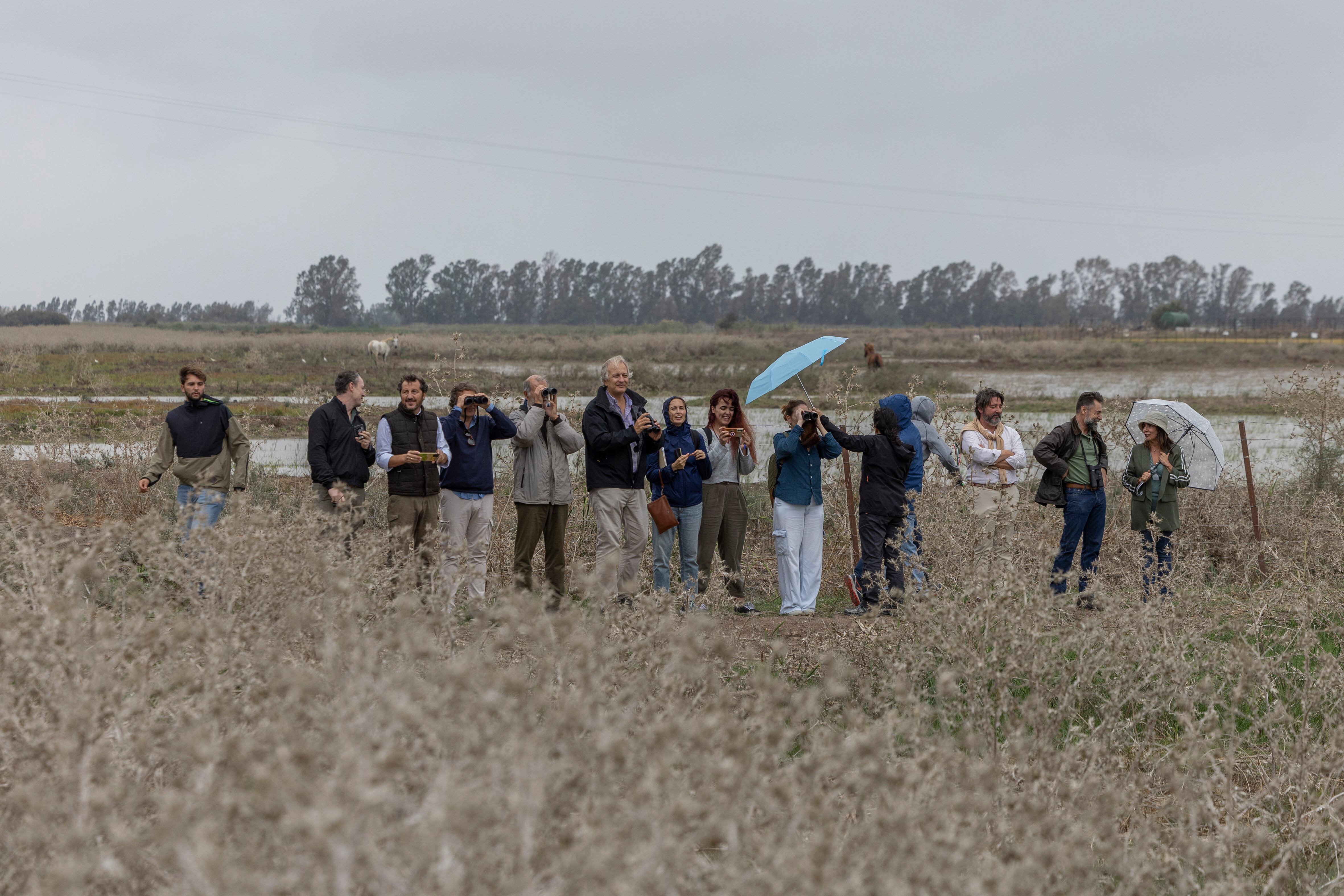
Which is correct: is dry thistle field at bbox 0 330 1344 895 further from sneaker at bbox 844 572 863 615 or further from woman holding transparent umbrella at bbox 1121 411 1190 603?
woman holding transparent umbrella at bbox 1121 411 1190 603

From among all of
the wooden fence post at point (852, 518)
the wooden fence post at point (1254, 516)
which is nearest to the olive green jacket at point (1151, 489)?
the wooden fence post at point (1254, 516)

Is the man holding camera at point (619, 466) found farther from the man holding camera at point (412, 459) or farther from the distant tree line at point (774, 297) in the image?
the distant tree line at point (774, 297)

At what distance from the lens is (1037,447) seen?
7.84 meters

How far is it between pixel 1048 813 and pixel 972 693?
3.44ft

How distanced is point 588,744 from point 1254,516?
8.41 meters

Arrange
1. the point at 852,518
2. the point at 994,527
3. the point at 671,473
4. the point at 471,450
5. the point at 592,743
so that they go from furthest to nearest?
the point at 852,518 < the point at 671,473 < the point at 471,450 < the point at 994,527 < the point at 592,743

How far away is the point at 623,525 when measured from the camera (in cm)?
740

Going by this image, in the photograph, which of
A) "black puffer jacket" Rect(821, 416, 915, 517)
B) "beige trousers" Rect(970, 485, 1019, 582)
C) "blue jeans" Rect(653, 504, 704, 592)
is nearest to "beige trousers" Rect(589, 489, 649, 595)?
"blue jeans" Rect(653, 504, 704, 592)

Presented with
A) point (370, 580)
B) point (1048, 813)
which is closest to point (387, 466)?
point (370, 580)

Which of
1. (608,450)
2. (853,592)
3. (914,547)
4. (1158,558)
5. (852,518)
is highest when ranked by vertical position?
(608,450)

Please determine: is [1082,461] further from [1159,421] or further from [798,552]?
[798,552]

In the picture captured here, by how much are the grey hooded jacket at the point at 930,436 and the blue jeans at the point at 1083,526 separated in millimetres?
889

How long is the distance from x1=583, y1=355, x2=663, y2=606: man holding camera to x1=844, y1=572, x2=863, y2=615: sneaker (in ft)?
5.01

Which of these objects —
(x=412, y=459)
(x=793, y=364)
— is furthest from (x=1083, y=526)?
(x=412, y=459)
